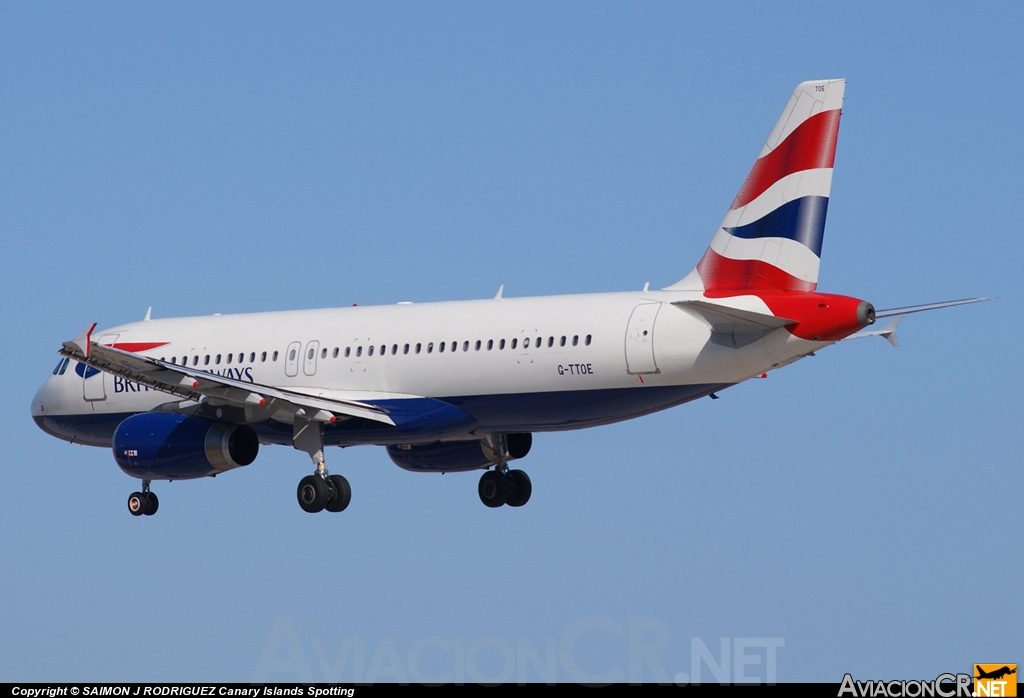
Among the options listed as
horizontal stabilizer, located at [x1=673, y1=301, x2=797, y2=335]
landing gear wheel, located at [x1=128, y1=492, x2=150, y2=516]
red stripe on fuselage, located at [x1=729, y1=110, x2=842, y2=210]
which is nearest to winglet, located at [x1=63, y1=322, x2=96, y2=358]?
landing gear wheel, located at [x1=128, y1=492, x2=150, y2=516]

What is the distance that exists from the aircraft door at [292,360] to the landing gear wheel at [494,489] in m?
5.68

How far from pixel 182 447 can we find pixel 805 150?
15963mm

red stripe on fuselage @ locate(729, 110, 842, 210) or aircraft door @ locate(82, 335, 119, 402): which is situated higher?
red stripe on fuselage @ locate(729, 110, 842, 210)

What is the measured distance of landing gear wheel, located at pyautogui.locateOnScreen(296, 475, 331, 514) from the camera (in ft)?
137

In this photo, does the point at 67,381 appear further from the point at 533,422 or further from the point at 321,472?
the point at 533,422

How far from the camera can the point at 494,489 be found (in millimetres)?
45406

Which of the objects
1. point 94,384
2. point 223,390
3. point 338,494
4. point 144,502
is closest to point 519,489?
point 338,494

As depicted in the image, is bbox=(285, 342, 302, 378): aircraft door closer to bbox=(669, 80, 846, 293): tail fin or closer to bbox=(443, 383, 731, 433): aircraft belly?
bbox=(443, 383, 731, 433): aircraft belly

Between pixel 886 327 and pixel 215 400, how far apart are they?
50.4 feet

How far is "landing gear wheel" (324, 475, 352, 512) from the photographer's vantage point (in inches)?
1655

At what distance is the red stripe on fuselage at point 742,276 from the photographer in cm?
3700

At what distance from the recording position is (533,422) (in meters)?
40.2

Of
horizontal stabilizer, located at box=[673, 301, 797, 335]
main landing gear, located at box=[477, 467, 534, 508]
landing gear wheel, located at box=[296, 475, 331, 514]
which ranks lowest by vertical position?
landing gear wheel, located at box=[296, 475, 331, 514]

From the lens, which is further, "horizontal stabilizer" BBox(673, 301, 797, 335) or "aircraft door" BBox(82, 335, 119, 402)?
"aircraft door" BBox(82, 335, 119, 402)
